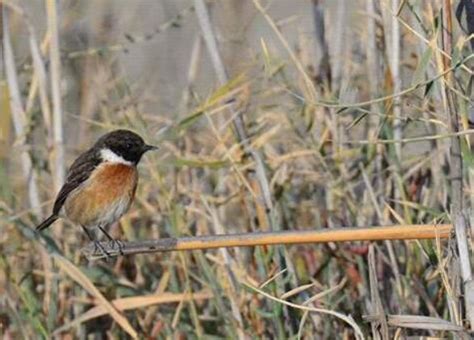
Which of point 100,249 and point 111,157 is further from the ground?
point 111,157

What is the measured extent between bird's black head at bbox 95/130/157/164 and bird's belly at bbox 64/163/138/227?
0.15 feet

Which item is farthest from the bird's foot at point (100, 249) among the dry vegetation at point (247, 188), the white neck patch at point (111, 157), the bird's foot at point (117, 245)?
the white neck patch at point (111, 157)

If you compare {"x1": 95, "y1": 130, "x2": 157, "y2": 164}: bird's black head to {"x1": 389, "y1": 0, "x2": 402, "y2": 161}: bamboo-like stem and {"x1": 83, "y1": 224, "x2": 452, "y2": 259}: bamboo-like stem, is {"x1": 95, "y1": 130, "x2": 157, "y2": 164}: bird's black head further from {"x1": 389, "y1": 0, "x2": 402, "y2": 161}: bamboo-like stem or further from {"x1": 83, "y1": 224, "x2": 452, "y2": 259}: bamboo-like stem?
{"x1": 83, "y1": 224, "x2": 452, "y2": 259}: bamboo-like stem

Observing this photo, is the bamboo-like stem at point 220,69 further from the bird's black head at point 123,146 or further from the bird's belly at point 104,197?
the bird's belly at point 104,197

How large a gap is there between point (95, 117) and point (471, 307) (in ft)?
7.65

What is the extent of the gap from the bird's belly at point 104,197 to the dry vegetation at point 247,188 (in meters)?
0.09

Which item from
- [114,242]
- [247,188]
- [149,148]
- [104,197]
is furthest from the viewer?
[104,197]

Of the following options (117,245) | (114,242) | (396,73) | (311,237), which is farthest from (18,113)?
(311,237)

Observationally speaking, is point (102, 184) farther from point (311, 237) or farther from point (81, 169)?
point (311, 237)

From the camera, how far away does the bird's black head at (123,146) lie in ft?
13.7

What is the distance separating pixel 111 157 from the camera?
4.38 meters

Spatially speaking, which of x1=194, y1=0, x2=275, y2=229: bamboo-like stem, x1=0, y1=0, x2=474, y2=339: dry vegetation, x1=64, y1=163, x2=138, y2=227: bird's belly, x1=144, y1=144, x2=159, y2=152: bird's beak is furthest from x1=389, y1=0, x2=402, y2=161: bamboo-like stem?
x1=64, y1=163, x2=138, y2=227: bird's belly

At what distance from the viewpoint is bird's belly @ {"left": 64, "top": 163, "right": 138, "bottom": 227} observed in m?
4.24

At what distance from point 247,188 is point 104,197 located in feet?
1.84
